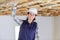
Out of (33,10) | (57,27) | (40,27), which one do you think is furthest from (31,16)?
(57,27)

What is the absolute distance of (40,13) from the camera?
68.8 inches

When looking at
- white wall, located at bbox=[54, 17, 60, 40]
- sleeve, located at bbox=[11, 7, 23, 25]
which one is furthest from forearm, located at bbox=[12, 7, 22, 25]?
white wall, located at bbox=[54, 17, 60, 40]

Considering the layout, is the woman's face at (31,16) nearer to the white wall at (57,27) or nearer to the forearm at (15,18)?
the forearm at (15,18)

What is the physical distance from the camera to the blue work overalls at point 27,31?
1632 millimetres

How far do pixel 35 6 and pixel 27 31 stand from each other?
324mm

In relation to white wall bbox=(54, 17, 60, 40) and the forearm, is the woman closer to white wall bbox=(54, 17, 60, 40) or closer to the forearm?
the forearm

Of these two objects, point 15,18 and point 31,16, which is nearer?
point 31,16

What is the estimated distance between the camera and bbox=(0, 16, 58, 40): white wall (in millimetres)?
1746

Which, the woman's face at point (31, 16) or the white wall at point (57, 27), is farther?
the white wall at point (57, 27)

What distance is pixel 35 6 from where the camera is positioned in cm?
175

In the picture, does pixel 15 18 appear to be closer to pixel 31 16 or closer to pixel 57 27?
pixel 31 16

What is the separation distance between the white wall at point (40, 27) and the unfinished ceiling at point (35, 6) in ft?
0.23

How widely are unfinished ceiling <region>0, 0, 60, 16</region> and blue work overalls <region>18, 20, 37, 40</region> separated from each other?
167 millimetres

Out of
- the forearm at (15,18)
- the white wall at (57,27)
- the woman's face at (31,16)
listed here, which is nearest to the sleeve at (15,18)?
the forearm at (15,18)
